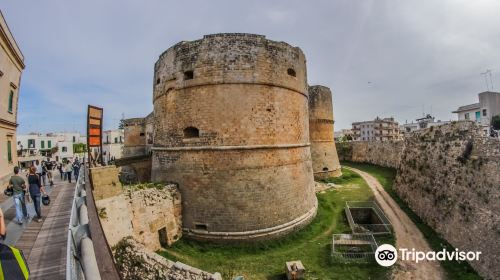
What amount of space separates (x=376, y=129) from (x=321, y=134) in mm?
46268

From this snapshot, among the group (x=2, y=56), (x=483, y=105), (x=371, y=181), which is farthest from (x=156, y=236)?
(x=483, y=105)

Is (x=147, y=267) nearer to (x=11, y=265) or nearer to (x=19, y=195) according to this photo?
(x=19, y=195)

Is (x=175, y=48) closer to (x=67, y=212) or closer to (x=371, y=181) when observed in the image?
(x=67, y=212)

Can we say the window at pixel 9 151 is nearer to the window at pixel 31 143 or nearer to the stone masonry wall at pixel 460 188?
the stone masonry wall at pixel 460 188

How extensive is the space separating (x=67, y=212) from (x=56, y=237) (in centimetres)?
212

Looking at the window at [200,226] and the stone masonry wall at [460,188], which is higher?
the stone masonry wall at [460,188]

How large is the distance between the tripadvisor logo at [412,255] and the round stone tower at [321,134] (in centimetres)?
1181

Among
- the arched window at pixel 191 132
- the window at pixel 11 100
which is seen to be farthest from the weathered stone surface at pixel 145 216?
the window at pixel 11 100

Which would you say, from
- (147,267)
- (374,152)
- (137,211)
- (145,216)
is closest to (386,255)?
(147,267)

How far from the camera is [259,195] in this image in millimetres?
10625

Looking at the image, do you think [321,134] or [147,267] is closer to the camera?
[147,267]

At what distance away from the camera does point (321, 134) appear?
22.4 meters

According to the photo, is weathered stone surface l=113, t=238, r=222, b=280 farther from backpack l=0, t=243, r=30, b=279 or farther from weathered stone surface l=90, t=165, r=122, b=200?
backpack l=0, t=243, r=30, b=279

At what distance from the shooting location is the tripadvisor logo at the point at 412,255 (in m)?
9.06
